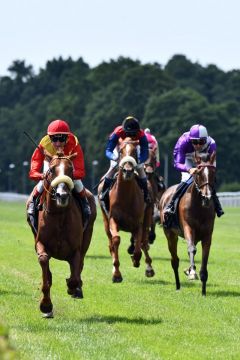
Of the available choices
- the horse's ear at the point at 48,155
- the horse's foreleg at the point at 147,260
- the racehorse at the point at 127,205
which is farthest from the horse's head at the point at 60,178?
the horse's foreleg at the point at 147,260

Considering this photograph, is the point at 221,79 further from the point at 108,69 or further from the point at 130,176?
the point at 130,176

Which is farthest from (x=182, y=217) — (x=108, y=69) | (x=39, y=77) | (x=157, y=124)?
(x=39, y=77)

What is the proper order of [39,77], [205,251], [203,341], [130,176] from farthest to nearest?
[39,77] < [130,176] < [205,251] < [203,341]

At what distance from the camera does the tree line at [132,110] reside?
114m

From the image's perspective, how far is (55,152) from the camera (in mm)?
13672

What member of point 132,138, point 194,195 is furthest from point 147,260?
point 194,195

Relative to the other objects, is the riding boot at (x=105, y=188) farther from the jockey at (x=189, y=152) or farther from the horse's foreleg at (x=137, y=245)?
the jockey at (x=189, y=152)

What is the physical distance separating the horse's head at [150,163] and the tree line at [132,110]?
69.0 metres

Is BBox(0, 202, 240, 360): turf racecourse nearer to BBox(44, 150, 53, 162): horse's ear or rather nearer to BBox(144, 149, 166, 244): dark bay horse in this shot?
BBox(44, 150, 53, 162): horse's ear

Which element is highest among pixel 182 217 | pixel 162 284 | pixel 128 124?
pixel 128 124

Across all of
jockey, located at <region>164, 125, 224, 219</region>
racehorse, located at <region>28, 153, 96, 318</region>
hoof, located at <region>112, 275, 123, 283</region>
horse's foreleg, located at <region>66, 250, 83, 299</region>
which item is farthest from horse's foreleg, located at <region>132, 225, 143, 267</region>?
horse's foreleg, located at <region>66, 250, 83, 299</region>

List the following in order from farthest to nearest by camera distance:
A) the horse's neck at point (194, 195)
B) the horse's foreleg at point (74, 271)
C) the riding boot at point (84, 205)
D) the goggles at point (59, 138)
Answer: the horse's neck at point (194, 195)
the riding boot at point (84, 205)
the goggles at point (59, 138)
the horse's foreleg at point (74, 271)

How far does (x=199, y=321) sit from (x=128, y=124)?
18.6ft

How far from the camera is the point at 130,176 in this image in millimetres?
17094
